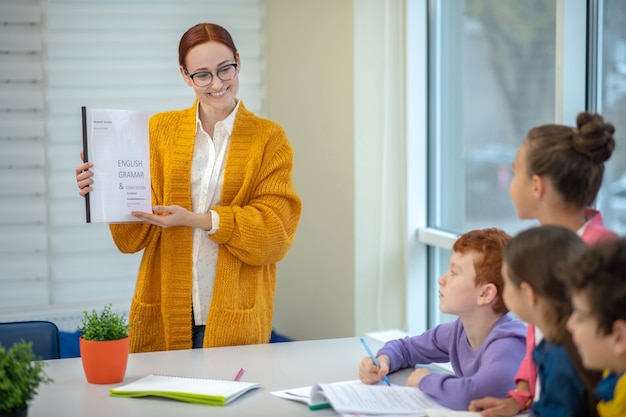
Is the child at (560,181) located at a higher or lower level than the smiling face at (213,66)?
lower

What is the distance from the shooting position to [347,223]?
13.8 ft

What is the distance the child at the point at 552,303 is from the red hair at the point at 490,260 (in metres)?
0.45

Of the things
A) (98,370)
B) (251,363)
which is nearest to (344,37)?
(251,363)

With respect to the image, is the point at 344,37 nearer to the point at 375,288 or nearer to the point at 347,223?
the point at 347,223

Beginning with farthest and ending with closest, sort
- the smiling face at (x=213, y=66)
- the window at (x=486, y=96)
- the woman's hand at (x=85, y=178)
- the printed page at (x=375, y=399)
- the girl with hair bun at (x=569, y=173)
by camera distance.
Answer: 1. the window at (x=486, y=96)
2. the smiling face at (x=213, y=66)
3. the woman's hand at (x=85, y=178)
4. the printed page at (x=375, y=399)
5. the girl with hair bun at (x=569, y=173)

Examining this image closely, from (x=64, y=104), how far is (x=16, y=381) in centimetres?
261

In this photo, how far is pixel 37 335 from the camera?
2.74 meters

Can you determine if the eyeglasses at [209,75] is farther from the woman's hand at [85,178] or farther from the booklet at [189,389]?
the booklet at [189,389]

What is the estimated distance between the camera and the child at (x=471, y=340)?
2129 millimetres

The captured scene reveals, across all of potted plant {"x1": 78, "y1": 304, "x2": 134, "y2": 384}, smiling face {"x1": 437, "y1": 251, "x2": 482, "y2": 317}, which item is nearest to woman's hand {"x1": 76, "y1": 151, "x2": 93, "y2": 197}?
potted plant {"x1": 78, "y1": 304, "x2": 134, "y2": 384}

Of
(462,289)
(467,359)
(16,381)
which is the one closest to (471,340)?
(467,359)

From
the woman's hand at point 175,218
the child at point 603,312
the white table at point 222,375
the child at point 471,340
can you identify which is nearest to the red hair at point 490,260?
the child at point 471,340

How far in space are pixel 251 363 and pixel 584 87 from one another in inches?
61.3

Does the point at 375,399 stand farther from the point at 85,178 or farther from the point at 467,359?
the point at 85,178
